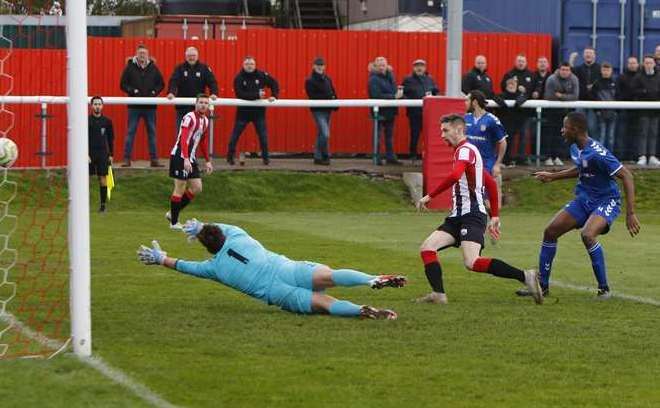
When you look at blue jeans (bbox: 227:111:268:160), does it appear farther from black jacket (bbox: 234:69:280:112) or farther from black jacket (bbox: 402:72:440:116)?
black jacket (bbox: 402:72:440:116)

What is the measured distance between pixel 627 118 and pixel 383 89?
4677 millimetres

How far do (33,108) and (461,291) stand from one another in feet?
36.1

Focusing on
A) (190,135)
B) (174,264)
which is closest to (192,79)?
(190,135)

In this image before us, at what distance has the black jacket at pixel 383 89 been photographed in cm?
2705

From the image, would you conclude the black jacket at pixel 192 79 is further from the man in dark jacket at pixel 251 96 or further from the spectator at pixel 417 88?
the spectator at pixel 417 88

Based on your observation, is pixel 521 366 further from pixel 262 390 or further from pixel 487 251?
pixel 487 251

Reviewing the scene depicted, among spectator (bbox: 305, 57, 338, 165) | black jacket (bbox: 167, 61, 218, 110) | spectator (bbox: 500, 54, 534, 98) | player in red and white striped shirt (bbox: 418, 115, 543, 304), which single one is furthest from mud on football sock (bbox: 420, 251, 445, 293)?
spectator (bbox: 500, 54, 534, 98)

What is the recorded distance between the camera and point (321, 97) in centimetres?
2708

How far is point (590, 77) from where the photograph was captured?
2755 centimetres

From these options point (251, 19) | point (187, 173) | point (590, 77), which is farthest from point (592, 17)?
point (187, 173)

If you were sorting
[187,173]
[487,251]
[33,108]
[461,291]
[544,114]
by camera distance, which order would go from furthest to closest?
[544,114], [33,108], [187,173], [487,251], [461,291]

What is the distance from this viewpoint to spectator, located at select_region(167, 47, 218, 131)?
2600 cm

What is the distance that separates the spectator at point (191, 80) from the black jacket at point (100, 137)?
→ 7.12 feet

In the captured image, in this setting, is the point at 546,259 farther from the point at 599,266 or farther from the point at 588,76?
the point at 588,76
